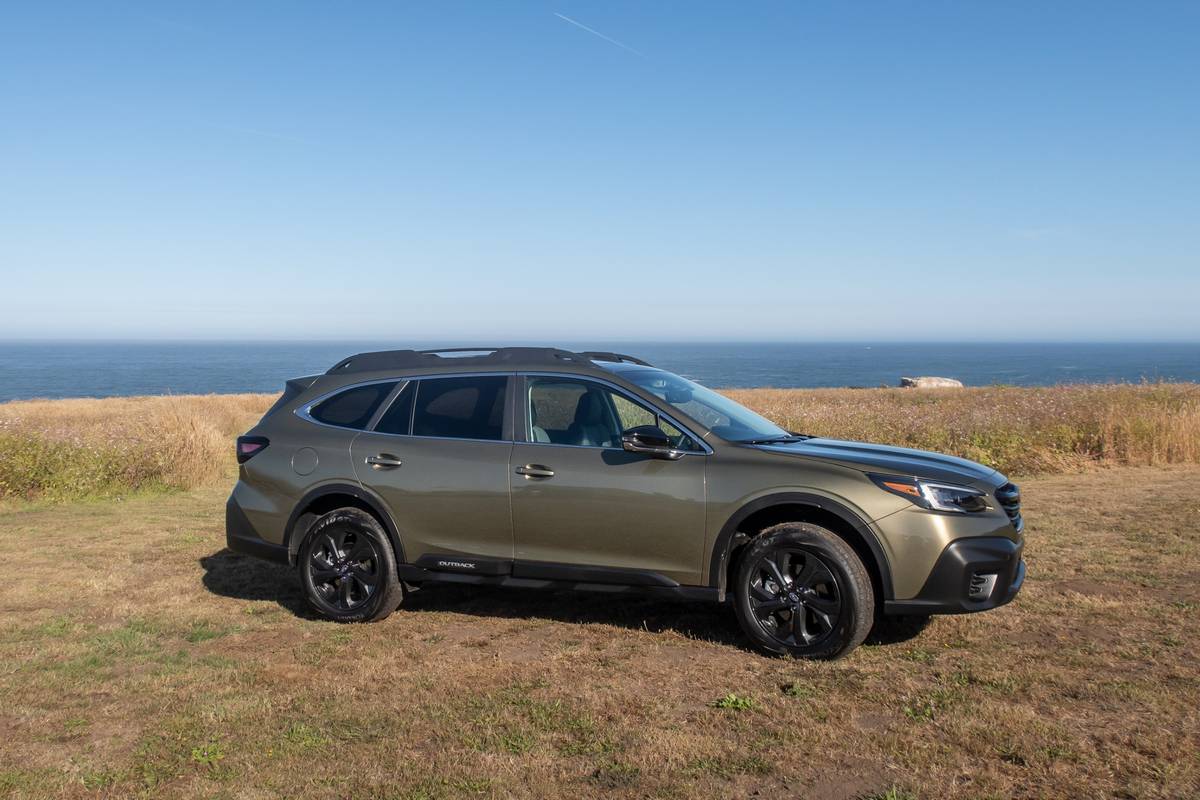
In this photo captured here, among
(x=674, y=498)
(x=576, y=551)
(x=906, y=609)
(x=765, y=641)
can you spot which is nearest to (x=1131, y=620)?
(x=906, y=609)

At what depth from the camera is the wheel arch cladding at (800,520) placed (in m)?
5.40

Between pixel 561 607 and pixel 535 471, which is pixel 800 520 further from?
pixel 561 607

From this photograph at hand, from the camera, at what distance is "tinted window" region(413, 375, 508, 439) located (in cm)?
642

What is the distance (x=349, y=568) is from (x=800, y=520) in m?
3.09

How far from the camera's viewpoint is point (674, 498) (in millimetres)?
5758

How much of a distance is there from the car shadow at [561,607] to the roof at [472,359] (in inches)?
63.4

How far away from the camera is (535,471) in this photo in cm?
610

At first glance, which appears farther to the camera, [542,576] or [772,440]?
[772,440]

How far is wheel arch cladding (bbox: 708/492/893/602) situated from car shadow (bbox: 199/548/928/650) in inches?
19.6

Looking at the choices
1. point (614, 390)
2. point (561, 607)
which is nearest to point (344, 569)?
point (561, 607)

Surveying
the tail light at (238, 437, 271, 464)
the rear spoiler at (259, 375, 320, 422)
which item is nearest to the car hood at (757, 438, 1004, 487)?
the rear spoiler at (259, 375, 320, 422)

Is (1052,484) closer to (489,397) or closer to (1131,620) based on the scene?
(1131,620)

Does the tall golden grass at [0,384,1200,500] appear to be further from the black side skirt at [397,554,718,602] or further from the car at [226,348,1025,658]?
the black side skirt at [397,554,718,602]

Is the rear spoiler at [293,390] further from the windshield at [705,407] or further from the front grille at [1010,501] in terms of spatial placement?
the front grille at [1010,501]
